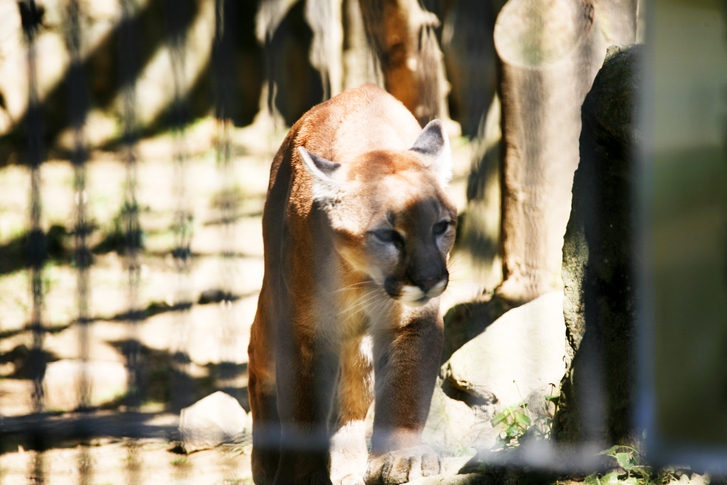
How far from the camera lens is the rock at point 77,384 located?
15.1 feet

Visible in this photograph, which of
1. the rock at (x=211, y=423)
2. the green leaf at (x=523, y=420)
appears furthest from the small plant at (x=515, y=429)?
the rock at (x=211, y=423)

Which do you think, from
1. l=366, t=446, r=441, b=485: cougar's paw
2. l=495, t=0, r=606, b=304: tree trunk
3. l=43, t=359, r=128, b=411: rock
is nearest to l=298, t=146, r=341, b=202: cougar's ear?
l=366, t=446, r=441, b=485: cougar's paw

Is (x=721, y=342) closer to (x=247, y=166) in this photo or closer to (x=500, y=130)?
(x=500, y=130)

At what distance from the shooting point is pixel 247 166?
239 inches

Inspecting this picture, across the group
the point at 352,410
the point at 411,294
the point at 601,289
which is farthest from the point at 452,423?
the point at 601,289

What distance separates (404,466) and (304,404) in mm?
503

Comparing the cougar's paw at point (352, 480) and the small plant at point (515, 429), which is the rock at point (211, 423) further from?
the small plant at point (515, 429)

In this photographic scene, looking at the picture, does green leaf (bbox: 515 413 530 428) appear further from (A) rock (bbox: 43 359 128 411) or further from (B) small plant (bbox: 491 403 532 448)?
(A) rock (bbox: 43 359 128 411)

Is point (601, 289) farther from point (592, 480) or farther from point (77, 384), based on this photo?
point (77, 384)

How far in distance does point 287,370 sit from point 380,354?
368 millimetres

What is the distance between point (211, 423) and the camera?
4.33 meters

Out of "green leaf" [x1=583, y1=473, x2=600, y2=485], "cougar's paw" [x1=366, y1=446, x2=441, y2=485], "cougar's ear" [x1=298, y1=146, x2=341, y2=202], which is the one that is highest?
"cougar's ear" [x1=298, y1=146, x2=341, y2=202]

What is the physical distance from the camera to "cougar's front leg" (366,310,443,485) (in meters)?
2.97

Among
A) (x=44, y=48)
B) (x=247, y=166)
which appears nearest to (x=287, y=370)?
(x=247, y=166)
